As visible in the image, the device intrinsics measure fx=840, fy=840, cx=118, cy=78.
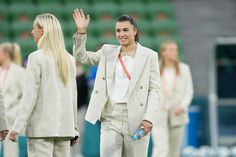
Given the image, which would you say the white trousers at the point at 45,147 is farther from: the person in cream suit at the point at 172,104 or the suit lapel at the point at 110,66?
the person in cream suit at the point at 172,104

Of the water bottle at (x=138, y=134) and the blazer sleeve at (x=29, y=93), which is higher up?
the blazer sleeve at (x=29, y=93)

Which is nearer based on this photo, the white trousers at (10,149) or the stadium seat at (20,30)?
the white trousers at (10,149)

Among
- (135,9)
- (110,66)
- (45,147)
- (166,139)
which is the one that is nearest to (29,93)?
(45,147)

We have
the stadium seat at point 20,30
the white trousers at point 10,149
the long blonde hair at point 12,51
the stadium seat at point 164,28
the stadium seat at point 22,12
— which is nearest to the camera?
the white trousers at point 10,149

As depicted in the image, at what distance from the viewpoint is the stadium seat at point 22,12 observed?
63.8 feet

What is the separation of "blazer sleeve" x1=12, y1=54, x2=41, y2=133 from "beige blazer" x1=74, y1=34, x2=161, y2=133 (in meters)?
0.44

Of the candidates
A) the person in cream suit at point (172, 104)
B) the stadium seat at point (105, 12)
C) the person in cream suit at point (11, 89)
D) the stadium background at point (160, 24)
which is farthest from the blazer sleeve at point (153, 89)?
the stadium seat at point (105, 12)

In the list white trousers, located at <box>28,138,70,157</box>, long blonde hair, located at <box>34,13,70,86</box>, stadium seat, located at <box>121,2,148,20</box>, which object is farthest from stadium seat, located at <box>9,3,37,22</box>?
white trousers, located at <box>28,138,70,157</box>

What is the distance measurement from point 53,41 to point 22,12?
11.7 meters

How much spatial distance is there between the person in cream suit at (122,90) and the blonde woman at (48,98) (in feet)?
1.20

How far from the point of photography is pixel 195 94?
1731 cm

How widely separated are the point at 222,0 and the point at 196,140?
5.45 metres

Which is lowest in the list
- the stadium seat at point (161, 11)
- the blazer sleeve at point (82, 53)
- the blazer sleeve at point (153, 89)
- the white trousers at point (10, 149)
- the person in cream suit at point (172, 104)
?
the white trousers at point (10, 149)

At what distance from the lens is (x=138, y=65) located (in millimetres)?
7824
